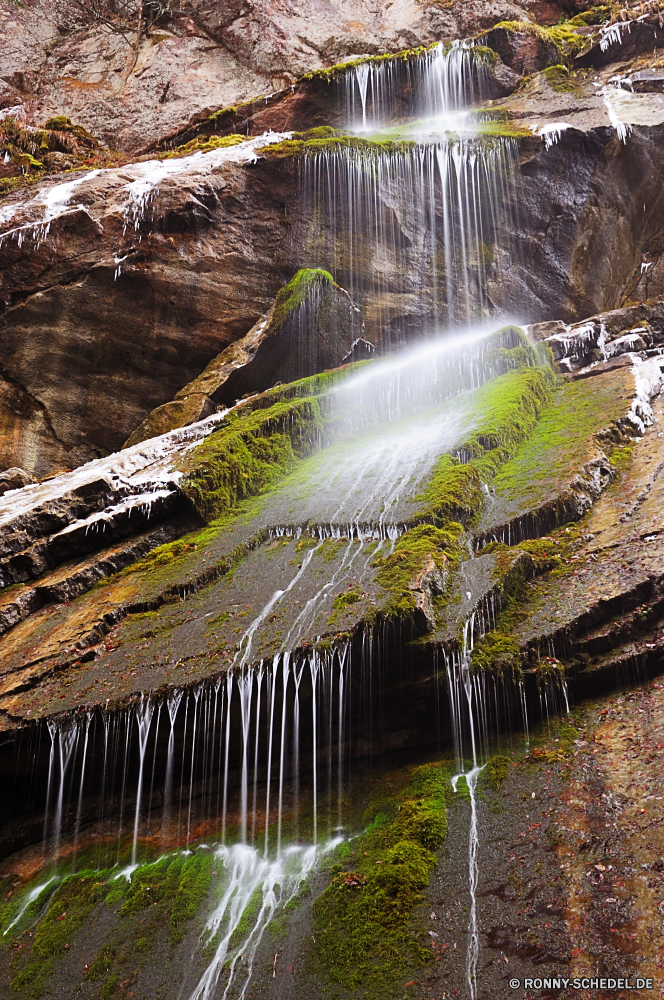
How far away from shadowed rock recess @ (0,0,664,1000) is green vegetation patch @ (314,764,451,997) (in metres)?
0.04

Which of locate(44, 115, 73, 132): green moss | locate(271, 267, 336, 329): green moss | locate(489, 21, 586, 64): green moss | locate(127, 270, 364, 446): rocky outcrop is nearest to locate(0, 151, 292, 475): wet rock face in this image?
locate(271, 267, 336, 329): green moss

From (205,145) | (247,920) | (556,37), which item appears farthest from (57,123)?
(247,920)

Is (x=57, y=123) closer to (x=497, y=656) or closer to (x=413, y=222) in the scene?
(x=413, y=222)

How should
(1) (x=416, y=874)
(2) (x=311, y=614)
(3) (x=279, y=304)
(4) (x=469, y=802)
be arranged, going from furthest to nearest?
(3) (x=279, y=304)
(2) (x=311, y=614)
(4) (x=469, y=802)
(1) (x=416, y=874)

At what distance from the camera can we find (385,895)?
6.20 metres

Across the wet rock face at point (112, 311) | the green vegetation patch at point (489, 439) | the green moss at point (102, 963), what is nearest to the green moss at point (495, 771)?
the green vegetation patch at point (489, 439)

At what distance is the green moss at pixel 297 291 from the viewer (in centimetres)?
1744

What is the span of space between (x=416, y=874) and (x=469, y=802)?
0.92 meters

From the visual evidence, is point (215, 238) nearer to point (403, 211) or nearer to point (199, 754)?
point (403, 211)

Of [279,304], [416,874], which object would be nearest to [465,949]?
[416,874]

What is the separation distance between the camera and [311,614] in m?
8.59

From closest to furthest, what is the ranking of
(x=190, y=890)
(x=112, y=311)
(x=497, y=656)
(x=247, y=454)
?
(x=190, y=890), (x=497, y=656), (x=247, y=454), (x=112, y=311)

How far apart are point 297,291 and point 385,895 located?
1463 centimetres

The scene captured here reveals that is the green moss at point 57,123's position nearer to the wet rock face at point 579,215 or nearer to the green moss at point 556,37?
the green moss at point 556,37
